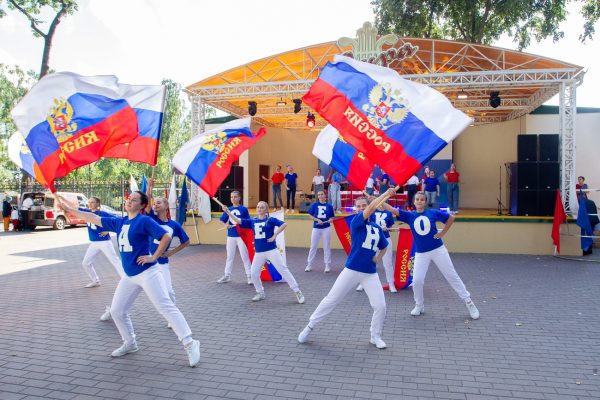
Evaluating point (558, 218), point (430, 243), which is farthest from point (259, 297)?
point (558, 218)

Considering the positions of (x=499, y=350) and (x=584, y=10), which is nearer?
(x=499, y=350)

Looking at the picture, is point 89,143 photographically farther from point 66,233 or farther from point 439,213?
point 66,233

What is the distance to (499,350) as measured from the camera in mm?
5387

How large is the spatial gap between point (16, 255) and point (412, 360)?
43.7ft

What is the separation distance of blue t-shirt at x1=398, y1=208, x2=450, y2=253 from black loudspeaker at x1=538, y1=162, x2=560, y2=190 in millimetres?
8423

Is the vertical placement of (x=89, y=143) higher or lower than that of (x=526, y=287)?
higher

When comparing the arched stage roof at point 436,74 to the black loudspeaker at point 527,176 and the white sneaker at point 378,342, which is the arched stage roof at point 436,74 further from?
the white sneaker at point 378,342

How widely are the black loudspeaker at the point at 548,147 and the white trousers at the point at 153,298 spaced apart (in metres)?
12.3

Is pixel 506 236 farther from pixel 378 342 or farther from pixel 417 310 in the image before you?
pixel 378 342

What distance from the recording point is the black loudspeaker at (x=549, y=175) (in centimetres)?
1337

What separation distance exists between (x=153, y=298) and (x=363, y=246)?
2441 millimetres

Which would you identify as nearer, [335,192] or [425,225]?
[425,225]

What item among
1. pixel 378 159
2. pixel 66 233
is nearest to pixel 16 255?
pixel 66 233

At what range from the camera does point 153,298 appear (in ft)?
15.9
